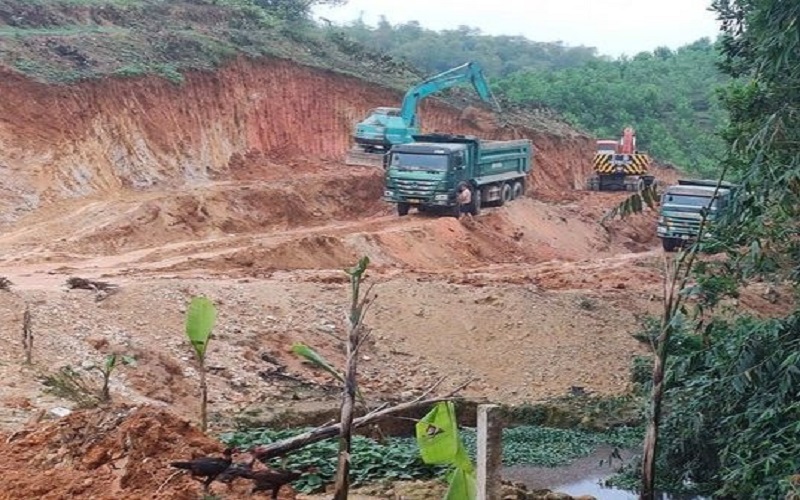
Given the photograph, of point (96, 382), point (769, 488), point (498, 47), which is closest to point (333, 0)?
point (498, 47)

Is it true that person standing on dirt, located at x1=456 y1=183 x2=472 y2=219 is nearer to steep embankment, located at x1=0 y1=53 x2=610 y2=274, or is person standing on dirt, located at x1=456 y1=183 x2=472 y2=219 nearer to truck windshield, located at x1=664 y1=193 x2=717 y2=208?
steep embankment, located at x1=0 y1=53 x2=610 y2=274

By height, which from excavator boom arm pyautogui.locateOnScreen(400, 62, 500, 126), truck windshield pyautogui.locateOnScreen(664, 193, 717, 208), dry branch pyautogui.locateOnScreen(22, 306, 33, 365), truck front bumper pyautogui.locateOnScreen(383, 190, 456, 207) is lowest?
dry branch pyautogui.locateOnScreen(22, 306, 33, 365)

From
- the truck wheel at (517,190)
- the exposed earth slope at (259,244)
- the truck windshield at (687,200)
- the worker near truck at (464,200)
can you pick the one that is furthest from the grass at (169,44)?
the truck windshield at (687,200)

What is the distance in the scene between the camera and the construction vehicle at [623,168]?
120 ft

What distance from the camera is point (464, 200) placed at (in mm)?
28094

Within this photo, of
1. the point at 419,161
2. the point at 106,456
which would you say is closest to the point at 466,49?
the point at 419,161

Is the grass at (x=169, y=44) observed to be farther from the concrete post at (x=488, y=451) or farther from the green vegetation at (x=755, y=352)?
the concrete post at (x=488, y=451)

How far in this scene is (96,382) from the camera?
46.0 feet

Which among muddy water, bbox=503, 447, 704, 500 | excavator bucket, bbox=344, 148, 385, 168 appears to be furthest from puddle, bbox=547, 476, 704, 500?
excavator bucket, bbox=344, 148, 385, 168

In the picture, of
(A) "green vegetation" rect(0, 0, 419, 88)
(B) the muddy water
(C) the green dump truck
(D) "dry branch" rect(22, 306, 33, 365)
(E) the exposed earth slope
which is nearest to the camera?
(B) the muddy water

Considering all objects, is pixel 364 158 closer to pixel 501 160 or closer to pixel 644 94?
pixel 501 160

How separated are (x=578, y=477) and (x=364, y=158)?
61.7 ft

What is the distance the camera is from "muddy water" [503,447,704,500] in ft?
43.0

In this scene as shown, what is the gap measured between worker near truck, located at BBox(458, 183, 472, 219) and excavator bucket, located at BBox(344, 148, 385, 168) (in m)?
3.55
